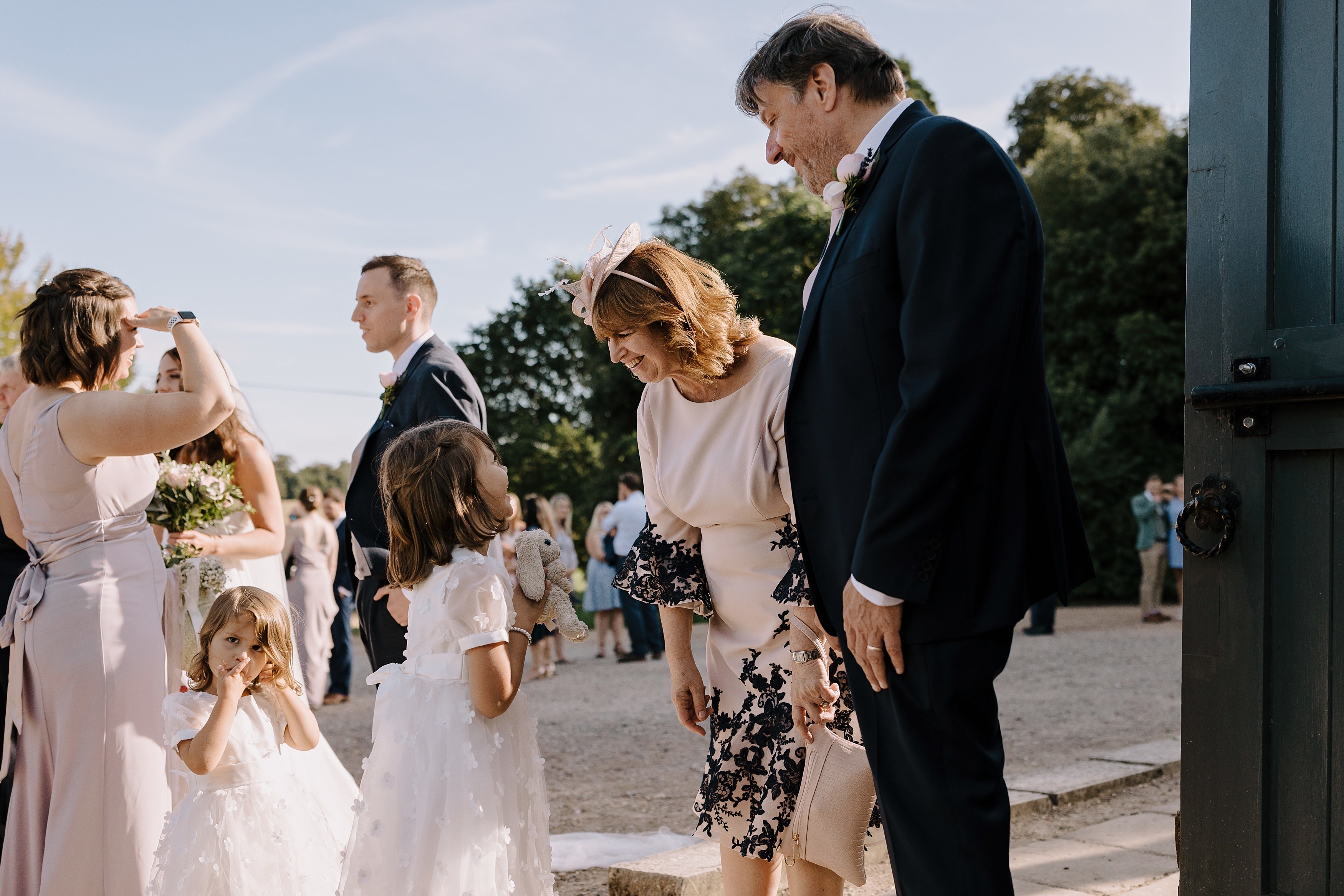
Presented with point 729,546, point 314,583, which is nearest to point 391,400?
point 729,546

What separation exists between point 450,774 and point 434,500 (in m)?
0.71

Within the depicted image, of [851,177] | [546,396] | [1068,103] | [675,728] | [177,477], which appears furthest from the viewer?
[546,396]

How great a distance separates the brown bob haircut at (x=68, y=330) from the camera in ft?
10.7

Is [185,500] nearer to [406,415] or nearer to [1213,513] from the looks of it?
[406,415]

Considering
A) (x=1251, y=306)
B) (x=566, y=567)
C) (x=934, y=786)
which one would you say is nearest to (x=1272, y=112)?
(x=1251, y=306)

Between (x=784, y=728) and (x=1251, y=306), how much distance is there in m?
1.46

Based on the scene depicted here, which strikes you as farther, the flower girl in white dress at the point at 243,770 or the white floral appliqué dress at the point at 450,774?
the flower girl in white dress at the point at 243,770

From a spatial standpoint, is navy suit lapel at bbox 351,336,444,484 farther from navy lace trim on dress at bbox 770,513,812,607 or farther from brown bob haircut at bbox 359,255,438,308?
navy lace trim on dress at bbox 770,513,812,607

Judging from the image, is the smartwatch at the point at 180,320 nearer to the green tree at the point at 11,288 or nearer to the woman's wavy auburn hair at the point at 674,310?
the woman's wavy auburn hair at the point at 674,310

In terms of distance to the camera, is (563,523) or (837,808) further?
(563,523)

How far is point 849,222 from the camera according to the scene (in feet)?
7.36

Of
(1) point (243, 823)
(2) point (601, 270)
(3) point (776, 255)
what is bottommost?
(1) point (243, 823)

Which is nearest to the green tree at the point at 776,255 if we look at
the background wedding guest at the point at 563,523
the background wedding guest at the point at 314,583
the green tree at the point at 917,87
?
the green tree at the point at 917,87

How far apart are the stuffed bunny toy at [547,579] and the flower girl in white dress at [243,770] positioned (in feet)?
2.70
